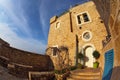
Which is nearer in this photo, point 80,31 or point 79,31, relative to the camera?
point 80,31

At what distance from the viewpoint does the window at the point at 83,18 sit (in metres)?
21.3

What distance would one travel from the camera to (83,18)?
21.5 m

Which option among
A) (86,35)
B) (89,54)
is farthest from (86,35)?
(89,54)

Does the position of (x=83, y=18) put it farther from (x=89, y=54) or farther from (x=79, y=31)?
(x=89, y=54)

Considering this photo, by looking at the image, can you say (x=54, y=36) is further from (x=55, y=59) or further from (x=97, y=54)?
(x=97, y=54)

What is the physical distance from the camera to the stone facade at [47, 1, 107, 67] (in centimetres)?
1962

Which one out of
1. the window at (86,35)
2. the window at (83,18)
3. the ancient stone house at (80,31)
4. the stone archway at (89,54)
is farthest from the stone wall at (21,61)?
the window at (83,18)

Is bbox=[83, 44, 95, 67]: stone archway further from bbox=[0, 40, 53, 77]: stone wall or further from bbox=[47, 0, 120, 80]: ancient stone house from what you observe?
bbox=[0, 40, 53, 77]: stone wall

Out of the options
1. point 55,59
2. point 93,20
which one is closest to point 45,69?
point 55,59

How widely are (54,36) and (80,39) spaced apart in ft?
16.3

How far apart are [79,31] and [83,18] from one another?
1674mm

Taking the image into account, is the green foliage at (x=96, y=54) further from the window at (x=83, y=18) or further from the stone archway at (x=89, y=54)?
the window at (x=83, y=18)

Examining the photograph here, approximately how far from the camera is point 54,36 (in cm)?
2470

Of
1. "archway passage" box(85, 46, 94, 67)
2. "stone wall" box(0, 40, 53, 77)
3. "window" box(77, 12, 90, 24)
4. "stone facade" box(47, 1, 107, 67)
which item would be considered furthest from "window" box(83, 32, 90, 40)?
"stone wall" box(0, 40, 53, 77)
